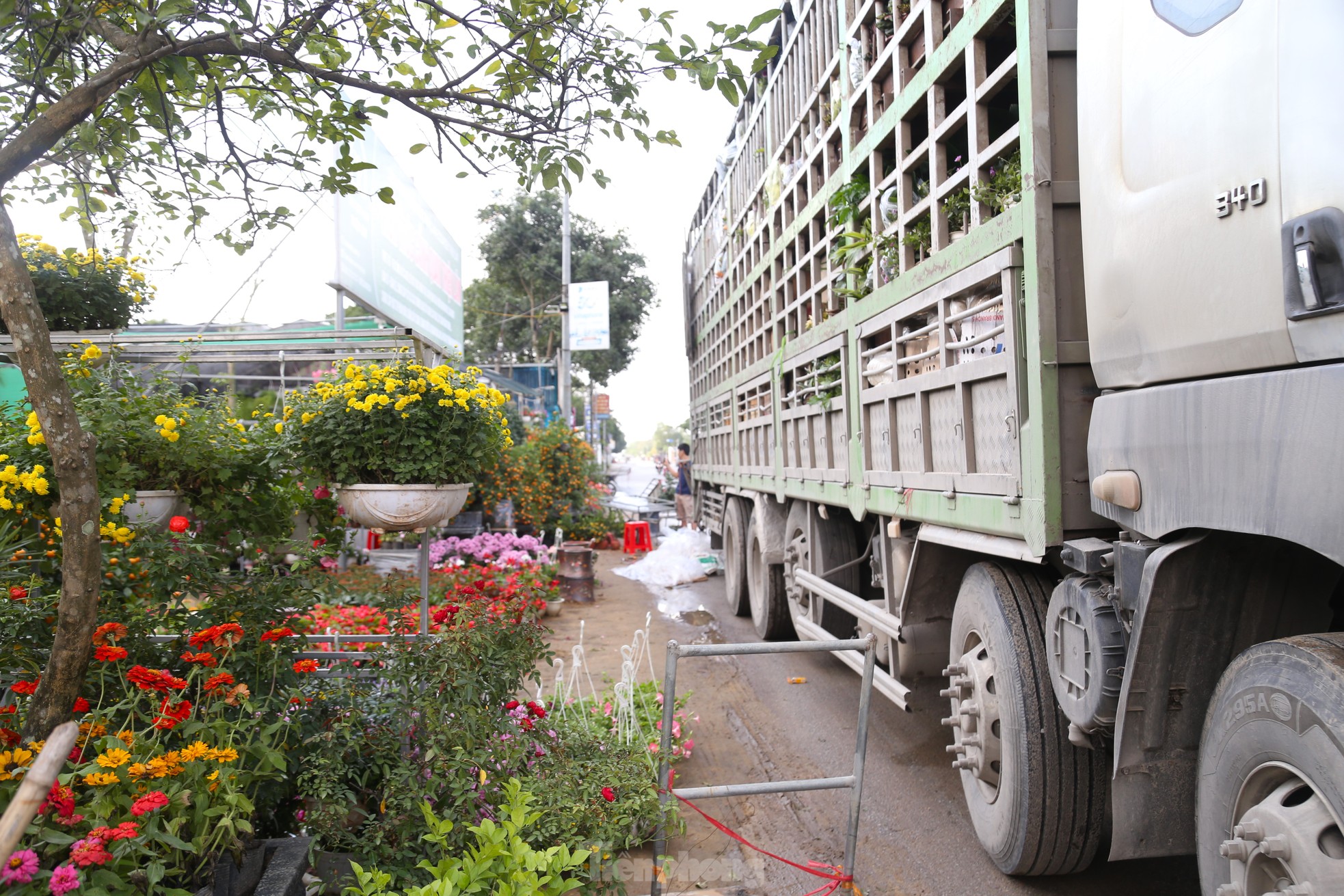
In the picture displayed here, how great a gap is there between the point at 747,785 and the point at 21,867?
1.93m

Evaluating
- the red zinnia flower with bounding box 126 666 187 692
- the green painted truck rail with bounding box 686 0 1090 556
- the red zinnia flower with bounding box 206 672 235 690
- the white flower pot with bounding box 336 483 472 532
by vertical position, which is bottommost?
the red zinnia flower with bounding box 206 672 235 690

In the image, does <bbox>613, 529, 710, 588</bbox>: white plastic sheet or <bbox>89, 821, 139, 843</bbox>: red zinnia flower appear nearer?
<bbox>89, 821, 139, 843</bbox>: red zinnia flower

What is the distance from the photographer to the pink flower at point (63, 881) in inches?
60.7

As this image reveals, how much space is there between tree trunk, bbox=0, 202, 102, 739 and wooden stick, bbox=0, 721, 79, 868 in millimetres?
1187

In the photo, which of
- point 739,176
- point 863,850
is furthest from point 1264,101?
point 739,176

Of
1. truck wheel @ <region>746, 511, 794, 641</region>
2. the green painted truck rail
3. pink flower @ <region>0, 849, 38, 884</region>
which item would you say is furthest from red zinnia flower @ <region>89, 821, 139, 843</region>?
truck wheel @ <region>746, 511, 794, 641</region>

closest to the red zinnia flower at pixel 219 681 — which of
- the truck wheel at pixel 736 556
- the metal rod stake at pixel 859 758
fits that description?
the metal rod stake at pixel 859 758

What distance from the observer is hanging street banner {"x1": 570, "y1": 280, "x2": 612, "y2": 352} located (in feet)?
51.4

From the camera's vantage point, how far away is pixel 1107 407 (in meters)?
2.07

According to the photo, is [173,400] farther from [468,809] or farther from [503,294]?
[503,294]

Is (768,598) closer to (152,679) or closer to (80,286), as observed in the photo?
(152,679)

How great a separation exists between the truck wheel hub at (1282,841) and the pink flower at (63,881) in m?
2.22

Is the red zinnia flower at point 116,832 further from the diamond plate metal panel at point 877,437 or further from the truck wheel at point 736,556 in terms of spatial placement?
the truck wheel at point 736,556

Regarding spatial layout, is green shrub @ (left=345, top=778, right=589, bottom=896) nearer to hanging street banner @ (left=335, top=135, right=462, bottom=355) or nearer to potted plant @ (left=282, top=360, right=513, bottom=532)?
potted plant @ (left=282, top=360, right=513, bottom=532)
